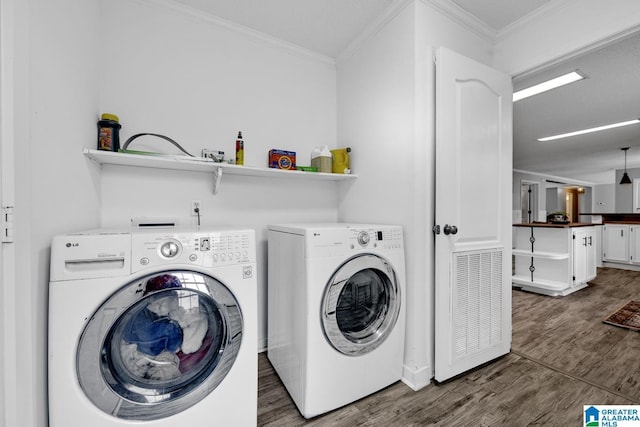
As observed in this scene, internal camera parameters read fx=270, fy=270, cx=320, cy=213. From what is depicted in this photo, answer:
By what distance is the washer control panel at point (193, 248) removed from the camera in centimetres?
105

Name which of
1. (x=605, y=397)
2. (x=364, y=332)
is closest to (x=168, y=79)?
(x=364, y=332)

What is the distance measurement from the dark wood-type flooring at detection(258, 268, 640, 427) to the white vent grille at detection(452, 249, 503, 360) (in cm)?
21

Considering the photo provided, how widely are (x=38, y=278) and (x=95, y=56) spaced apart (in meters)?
1.29

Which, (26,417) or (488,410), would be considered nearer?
(26,417)

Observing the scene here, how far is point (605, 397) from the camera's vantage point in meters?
1.54

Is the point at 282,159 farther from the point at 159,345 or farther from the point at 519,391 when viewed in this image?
the point at 519,391

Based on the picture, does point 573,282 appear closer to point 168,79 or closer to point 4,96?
point 168,79

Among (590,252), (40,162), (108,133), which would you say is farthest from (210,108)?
(590,252)

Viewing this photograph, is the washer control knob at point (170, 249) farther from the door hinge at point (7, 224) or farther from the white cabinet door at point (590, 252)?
the white cabinet door at point (590, 252)

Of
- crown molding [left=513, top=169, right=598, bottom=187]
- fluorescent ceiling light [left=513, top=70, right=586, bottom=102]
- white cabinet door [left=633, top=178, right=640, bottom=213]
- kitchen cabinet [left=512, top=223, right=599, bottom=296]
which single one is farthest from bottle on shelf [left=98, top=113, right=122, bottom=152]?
white cabinet door [left=633, top=178, right=640, bottom=213]

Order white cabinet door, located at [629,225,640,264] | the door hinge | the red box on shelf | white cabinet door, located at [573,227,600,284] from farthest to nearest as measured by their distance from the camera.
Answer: white cabinet door, located at [629,225,640,264] → white cabinet door, located at [573,227,600,284] → the red box on shelf → the door hinge

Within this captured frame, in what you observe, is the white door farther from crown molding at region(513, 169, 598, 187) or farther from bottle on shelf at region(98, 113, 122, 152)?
crown molding at region(513, 169, 598, 187)

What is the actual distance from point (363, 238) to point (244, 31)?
70.1 inches

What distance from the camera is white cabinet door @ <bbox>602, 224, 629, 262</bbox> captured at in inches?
214
